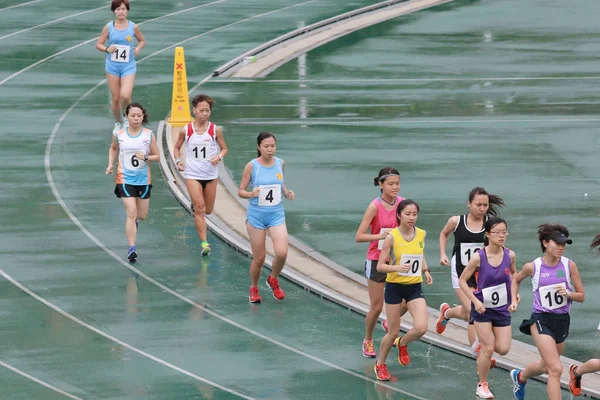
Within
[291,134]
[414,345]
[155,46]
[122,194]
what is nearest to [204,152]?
[122,194]

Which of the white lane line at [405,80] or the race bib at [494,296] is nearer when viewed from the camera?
the race bib at [494,296]

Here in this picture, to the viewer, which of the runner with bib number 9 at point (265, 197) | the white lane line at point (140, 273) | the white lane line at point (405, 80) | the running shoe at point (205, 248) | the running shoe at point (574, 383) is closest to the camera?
the running shoe at point (574, 383)

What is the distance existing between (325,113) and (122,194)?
924cm

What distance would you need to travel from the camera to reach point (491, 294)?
11328 mm

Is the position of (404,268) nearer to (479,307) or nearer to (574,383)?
(479,307)

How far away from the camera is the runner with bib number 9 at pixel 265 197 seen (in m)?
13.7

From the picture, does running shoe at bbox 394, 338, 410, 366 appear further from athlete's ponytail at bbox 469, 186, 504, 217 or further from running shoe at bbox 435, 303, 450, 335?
athlete's ponytail at bbox 469, 186, 504, 217

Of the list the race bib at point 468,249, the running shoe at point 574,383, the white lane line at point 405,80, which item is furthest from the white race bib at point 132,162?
the white lane line at point 405,80

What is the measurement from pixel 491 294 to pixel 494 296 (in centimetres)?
3

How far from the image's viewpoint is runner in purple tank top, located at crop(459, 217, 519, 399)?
1130cm

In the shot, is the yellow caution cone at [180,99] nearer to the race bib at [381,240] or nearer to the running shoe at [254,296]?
the running shoe at [254,296]

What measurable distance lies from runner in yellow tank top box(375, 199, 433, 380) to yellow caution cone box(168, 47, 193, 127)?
11171 mm

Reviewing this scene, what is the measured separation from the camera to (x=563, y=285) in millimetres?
10961

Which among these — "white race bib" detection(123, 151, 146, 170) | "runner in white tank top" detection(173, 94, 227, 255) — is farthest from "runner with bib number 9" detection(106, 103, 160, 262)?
"runner in white tank top" detection(173, 94, 227, 255)
